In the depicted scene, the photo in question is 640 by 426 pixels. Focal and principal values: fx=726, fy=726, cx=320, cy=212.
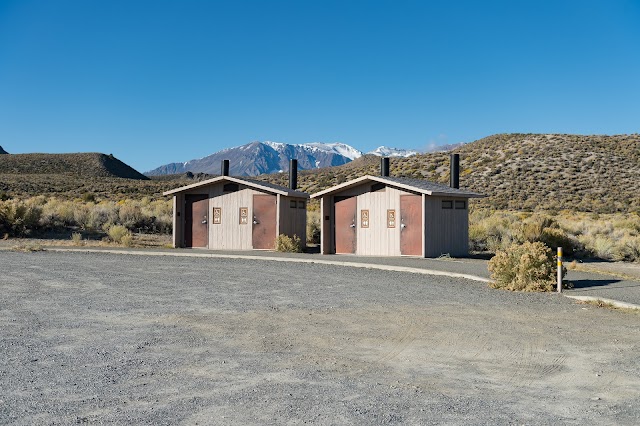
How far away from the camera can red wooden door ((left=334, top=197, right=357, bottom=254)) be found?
2816 centimetres

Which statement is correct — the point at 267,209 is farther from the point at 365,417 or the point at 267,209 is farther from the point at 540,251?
the point at 365,417

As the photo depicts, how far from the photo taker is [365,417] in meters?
6.27

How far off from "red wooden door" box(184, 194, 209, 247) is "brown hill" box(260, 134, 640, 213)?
32244 millimetres

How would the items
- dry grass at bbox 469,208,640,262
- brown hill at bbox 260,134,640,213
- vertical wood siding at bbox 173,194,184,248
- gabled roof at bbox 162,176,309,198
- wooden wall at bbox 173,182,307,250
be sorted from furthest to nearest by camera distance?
brown hill at bbox 260,134,640,213, vertical wood siding at bbox 173,194,184,248, wooden wall at bbox 173,182,307,250, gabled roof at bbox 162,176,309,198, dry grass at bbox 469,208,640,262

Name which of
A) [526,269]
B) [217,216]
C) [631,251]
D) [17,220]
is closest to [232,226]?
[217,216]

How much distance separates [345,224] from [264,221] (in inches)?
151

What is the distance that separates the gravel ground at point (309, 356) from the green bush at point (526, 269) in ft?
1.97

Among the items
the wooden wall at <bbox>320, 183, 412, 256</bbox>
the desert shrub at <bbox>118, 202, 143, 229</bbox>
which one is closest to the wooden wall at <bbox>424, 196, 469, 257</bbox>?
the wooden wall at <bbox>320, 183, 412, 256</bbox>

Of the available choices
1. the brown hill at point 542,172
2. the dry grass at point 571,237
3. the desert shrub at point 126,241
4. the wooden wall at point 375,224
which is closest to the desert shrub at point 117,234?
the desert shrub at point 126,241

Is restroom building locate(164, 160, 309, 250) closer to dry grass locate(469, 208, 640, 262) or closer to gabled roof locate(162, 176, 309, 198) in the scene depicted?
gabled roof locate(162, 176, 309, 198)

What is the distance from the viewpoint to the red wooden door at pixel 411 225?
85.8 feet

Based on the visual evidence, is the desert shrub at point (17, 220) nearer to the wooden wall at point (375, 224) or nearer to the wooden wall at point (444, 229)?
the wooden wall at point (375, 224)

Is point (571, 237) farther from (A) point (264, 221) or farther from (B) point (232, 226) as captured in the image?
(B) point (232, 226)

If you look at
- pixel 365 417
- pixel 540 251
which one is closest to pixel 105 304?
pixel 365 417
